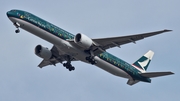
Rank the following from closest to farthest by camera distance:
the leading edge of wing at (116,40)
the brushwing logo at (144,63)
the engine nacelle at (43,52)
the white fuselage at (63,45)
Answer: the white fuselage at (63,45) < the leading edge of wing at (116,40) < the engine nacelle at (43,52) < the brushwing logo at (144,63)

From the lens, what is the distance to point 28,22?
48.6m

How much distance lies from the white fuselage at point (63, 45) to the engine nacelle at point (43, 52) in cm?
311

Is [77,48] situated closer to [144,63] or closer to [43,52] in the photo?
[43,52]

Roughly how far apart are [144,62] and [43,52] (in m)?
16.2

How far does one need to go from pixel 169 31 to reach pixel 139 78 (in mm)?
15517

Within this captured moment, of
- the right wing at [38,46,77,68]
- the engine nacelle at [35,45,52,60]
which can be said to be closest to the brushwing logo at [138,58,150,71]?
the right wing at [38,46,77,68]

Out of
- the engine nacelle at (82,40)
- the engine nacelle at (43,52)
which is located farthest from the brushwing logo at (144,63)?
the engine nacelle at (43,52)

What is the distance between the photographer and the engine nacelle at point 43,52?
5456 cm

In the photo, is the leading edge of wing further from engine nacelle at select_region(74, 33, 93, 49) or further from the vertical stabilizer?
the vertical stabilizer

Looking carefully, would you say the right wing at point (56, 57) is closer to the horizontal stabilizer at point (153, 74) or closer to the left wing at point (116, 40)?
the left wing at point (116, 40)

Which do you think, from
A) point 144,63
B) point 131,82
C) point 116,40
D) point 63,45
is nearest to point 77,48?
point 63,45

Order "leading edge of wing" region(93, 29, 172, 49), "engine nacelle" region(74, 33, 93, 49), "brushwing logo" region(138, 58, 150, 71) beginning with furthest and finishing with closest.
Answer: "brushwing logo" region(138, 58, 150, 71)
"leading edge of wing" region(93, 29, 172, 49)
"engine nacelle" region(74, 33, 93, 49)

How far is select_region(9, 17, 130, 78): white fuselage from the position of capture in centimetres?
4859

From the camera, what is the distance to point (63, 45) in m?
50.2
